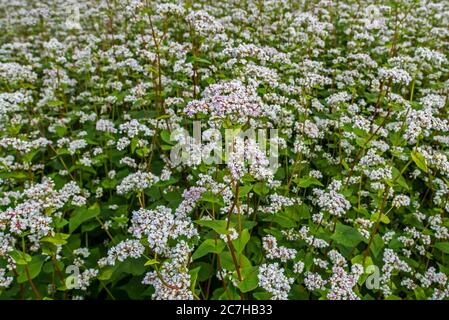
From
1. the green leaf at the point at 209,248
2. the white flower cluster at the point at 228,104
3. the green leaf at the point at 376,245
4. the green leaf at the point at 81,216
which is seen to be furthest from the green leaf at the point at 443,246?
the green leaf at the point at 81,216

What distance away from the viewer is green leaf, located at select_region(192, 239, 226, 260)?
150 inches

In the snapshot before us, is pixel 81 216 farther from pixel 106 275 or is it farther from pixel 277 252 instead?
pixel 277 252

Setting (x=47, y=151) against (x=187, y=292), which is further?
(x=47, y=151)

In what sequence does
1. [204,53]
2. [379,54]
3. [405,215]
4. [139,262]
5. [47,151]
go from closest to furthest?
[139,262], [405,215], [47,151], [204,53], [379,54]

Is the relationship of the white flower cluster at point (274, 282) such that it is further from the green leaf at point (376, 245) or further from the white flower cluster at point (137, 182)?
the white flower cluster at point (137, 182)

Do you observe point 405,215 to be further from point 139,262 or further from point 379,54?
point 379,54

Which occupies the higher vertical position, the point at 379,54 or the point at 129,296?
the point at 379,54

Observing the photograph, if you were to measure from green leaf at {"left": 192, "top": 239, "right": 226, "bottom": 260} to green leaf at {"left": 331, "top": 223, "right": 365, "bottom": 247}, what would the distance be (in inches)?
48.4

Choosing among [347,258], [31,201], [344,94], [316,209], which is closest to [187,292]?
[31,201]

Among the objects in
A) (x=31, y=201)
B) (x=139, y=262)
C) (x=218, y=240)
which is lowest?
(x=139, y=262)

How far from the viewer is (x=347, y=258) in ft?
15.5

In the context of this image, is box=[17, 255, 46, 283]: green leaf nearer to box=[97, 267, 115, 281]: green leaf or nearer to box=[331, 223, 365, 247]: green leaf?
box=[97, 267, 115, 281]: green leaf

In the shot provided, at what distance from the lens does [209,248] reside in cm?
386
